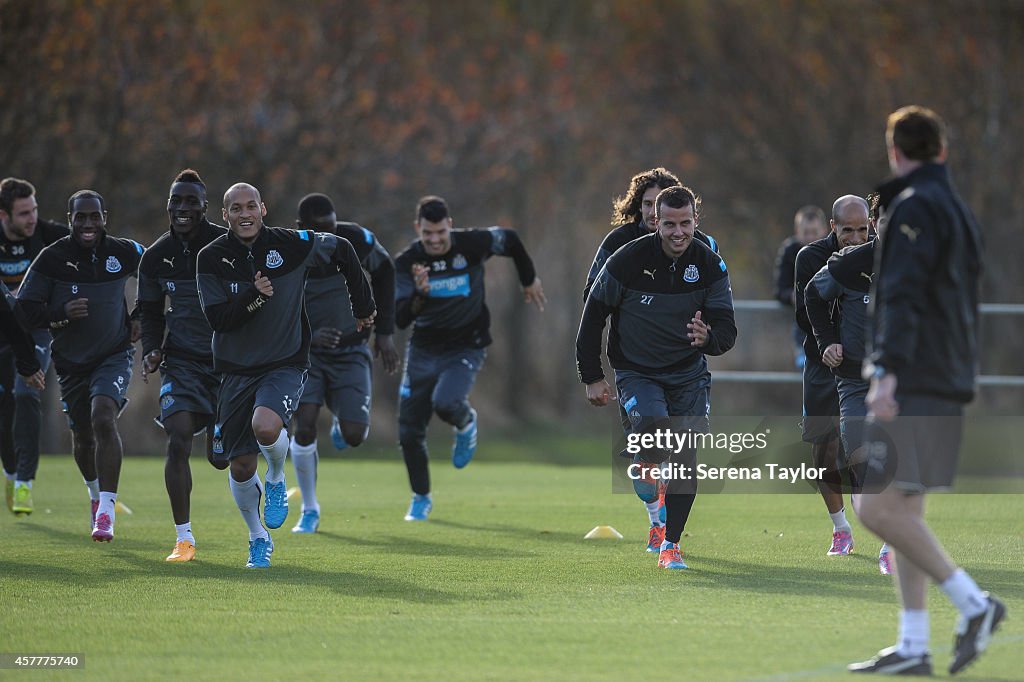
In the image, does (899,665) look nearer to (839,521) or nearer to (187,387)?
(839,521)

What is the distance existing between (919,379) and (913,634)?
104cm

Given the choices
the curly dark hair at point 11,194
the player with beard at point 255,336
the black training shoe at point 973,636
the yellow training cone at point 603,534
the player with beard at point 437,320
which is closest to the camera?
the black training shoe at point 973,636

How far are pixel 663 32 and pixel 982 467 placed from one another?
1711cm

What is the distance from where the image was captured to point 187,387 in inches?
435

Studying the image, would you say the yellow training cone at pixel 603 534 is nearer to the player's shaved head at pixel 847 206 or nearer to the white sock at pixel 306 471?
the white sock at pixel 306 471

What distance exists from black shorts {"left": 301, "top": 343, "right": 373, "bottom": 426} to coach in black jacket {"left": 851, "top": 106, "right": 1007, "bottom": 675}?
693 cm

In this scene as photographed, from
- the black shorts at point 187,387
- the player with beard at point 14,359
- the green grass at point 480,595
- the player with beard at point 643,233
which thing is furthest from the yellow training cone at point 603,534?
the player with beard at point 14,359

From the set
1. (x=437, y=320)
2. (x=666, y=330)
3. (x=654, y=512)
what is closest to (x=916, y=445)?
(x=666, y=330)

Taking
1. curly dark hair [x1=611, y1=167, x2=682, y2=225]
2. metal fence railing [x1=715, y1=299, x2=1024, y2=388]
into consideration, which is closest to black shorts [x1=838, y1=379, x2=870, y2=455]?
curly dark hair [x1=611, y1=167, x2=682, y2=225]

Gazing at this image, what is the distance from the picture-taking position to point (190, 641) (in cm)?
782

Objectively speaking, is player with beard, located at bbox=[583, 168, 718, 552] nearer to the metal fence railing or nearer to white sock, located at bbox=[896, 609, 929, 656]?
white sock, located at bbox=[896, 609, 929, 656]

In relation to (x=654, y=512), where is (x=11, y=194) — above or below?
above

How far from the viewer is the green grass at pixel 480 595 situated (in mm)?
7270

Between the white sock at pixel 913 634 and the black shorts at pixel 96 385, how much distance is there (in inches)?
258
